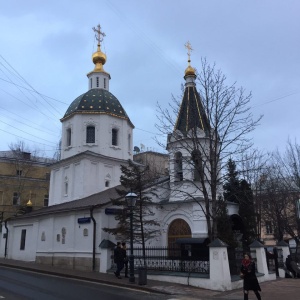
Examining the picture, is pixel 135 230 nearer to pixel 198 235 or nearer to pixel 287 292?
pixel 198 235

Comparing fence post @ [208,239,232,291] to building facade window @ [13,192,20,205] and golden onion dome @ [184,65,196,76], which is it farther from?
building facade window @ [13,192,20,205]

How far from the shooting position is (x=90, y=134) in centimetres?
3180

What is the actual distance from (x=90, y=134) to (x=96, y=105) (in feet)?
8.78

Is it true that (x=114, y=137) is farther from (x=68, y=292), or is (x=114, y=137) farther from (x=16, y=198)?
(x=16, y=198)

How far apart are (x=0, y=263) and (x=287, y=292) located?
2051cm

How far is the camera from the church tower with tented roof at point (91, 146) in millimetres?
29750

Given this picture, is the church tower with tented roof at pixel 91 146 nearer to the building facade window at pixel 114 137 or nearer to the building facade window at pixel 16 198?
the building facade window at pixel 114 137

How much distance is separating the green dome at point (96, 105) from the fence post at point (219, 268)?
19.6 meters

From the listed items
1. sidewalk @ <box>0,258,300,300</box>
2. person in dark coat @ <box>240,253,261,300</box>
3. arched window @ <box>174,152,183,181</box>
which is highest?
arched window @ <box>174,152,183,181</box>

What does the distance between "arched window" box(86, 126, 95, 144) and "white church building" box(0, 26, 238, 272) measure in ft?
0.11

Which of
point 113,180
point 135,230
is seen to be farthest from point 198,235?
point 113,180

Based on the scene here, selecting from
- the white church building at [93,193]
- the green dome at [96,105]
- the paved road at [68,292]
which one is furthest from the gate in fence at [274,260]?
the green dome at [96,105]

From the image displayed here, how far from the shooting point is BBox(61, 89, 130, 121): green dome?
32.1 m

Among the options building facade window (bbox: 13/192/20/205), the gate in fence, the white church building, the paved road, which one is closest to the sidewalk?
the paved road
